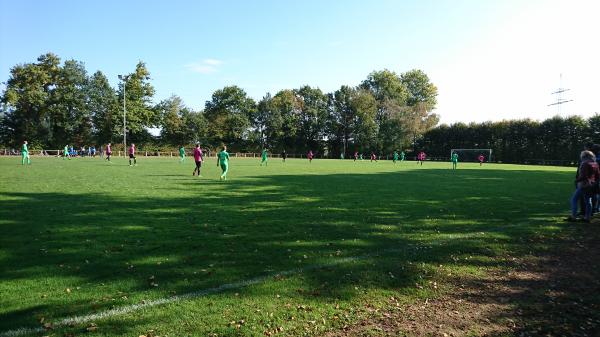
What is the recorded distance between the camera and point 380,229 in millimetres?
8719

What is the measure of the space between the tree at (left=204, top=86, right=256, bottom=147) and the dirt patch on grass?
287 ft

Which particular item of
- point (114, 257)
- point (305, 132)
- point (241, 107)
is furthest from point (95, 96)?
point (114, 257)

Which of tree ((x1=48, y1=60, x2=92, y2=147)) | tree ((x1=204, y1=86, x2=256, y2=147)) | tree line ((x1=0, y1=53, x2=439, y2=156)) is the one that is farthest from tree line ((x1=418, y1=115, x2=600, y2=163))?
tree ((x1=48, y1=60, x2=92, y2=147))

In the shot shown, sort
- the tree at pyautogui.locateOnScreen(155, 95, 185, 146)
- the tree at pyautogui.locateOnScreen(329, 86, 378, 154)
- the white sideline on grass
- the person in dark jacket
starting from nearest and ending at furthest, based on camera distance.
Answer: the white sideline on grass < the person in dark jacket < the tree at pyautogui.locateOnScreen(155, 95, 185, 146) < the tree at pyautogui.locateOnScreen(329, 86, 378, 154)

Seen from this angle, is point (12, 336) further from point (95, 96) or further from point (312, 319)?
point (95, 96)

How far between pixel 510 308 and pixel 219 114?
305ft

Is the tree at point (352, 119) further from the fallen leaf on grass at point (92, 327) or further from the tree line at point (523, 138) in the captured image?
the fallen leaf on grass at point (92, 327)

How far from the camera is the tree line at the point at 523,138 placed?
61391 mm

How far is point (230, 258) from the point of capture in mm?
6398

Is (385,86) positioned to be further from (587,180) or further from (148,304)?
(148,304)

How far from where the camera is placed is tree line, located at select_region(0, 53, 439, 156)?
73375mm

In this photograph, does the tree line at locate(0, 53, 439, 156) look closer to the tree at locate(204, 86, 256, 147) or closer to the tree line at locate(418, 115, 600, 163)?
the tree at locate(204, 86, 256, 147)

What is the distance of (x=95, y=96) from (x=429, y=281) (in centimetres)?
8477

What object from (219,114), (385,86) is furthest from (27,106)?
(385,86)
